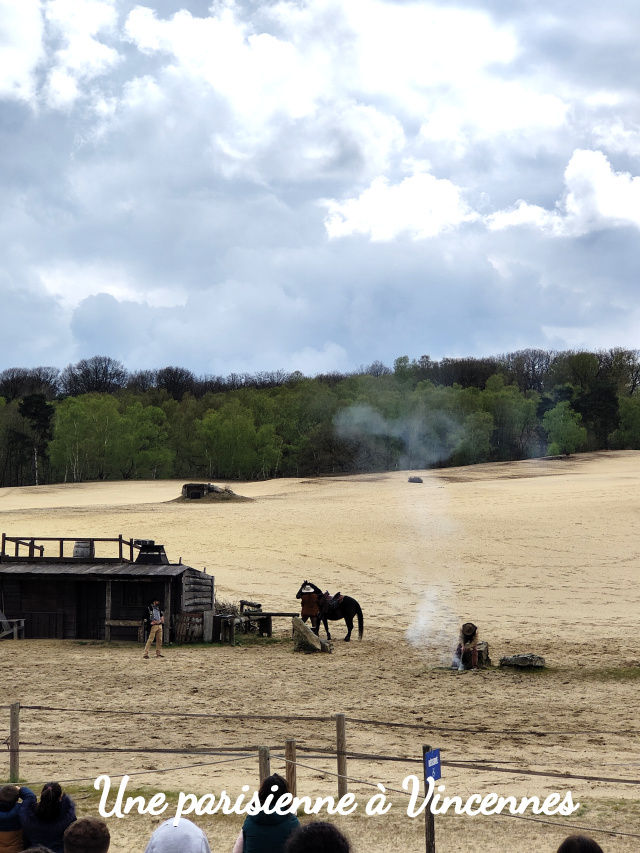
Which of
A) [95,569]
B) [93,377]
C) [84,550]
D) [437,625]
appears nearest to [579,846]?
[95,569]

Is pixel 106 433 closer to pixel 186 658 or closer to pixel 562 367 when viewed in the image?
pixel 562 367

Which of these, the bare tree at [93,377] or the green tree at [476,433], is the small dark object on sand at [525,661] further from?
the bare tree at [93,377]

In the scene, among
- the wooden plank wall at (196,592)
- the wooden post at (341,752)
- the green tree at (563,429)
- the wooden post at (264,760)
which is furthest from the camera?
the green tree at (563,429)

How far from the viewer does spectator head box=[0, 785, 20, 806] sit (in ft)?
22.7

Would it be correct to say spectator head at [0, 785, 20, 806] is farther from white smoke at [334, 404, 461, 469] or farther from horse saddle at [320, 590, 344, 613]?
white smoke at [334, 404, 461, 469]

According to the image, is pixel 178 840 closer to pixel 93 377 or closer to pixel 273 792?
pixel 273 792

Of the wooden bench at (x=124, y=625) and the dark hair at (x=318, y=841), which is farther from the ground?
the dark hair at (x=318, y=841)

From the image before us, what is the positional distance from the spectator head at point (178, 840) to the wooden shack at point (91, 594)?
1737 cm

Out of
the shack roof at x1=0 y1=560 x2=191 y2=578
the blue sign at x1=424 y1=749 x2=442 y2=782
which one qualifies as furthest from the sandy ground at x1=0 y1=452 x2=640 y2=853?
the shack roof at x1=0 y1=560 x2=191 y2=578

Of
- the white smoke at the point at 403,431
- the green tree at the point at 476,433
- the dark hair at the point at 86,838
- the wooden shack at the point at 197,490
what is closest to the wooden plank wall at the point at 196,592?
the dark hair at the point at 86,838

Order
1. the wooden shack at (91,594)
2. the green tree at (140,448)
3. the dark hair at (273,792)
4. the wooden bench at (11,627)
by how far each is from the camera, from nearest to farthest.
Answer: the dark hair at (273,792), the wooden bench at (11,627), the wooden shack at (91,594), the green tree at (140,448)

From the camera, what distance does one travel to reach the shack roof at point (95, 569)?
22.8 metres

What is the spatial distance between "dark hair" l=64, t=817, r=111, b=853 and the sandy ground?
3.20 meters

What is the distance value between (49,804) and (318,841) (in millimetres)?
2881
